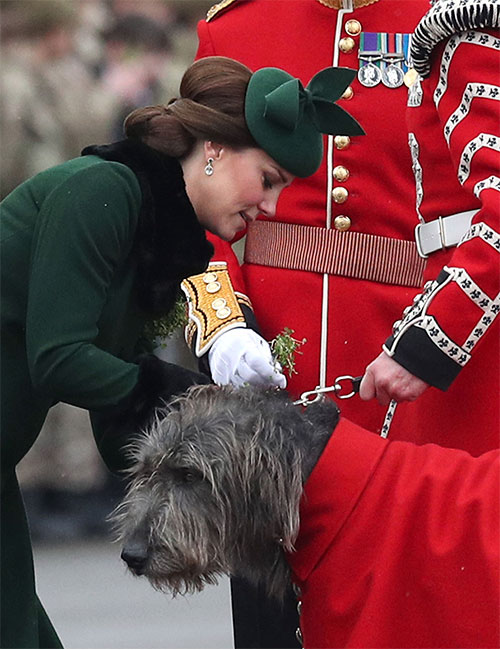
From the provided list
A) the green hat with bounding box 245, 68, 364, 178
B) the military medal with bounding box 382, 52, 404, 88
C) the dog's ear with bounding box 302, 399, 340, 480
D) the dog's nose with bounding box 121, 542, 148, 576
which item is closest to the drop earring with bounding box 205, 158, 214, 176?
the green hat with bounding box 245, 68, 364, 178

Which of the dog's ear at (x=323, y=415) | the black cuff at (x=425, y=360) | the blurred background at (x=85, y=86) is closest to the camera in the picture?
the dog's ear at (x=323, y=415)

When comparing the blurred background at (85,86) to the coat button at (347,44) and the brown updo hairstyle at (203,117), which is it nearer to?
the coat button at (347,44)

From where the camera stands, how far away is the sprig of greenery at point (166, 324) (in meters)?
3.36

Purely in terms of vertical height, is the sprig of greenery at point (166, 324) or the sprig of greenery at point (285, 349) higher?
the sprig of greenery at point (166, 324)

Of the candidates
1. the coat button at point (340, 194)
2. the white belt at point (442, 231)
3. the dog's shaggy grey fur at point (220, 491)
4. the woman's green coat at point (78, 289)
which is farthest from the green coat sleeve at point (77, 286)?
the coat button at point (340, 194)

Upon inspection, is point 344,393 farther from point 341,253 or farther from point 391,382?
point 391,382

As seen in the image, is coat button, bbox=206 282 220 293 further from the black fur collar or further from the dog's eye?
the dog's eye

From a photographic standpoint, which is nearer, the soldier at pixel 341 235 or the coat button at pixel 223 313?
the coat button at pixel 223 313

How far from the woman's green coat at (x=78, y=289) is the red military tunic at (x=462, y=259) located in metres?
0.56

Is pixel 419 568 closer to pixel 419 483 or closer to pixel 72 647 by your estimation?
pixel 419 483

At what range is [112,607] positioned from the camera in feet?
22.6

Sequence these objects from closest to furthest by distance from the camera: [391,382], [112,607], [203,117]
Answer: [391,382], [203,117], [112,607]

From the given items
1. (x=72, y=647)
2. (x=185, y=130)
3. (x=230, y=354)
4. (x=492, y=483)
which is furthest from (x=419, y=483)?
(x=72, y=647)

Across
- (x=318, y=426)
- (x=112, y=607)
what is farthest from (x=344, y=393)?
(x=112, y=607)
